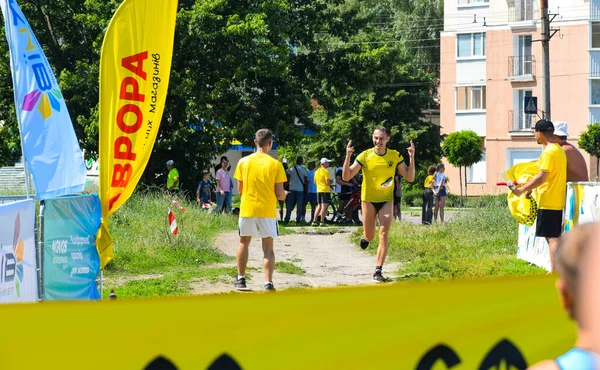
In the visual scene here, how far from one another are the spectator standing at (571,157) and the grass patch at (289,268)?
4.19 metres

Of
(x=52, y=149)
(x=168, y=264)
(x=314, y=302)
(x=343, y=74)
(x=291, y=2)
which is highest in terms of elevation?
(x=291, y=2)

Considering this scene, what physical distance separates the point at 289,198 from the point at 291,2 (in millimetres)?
8923

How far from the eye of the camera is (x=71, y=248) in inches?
395

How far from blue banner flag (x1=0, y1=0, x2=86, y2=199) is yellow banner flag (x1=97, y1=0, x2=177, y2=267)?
0.74 m

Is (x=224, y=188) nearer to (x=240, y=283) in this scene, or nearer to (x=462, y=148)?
(x=240, y=283)

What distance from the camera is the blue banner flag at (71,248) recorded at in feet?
31.6

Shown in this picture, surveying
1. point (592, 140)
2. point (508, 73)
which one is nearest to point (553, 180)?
point (592, 140)

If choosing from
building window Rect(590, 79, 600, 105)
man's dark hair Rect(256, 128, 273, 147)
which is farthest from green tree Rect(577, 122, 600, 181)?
man's dark hair Rect(256, 128, 273, 147)

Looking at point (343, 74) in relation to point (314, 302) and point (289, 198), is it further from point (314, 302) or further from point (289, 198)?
point (314, 302)

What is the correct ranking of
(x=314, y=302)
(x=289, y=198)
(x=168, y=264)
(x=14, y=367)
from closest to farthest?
(x=14, y=367) → (x=314, y=302) → (x=168, y=264) → (x=289, y=198)

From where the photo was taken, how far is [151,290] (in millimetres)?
11906

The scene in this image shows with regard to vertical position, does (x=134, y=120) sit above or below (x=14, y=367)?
above

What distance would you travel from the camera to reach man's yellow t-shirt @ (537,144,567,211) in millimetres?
11047

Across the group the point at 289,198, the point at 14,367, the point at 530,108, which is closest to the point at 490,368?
the point at 14,367
